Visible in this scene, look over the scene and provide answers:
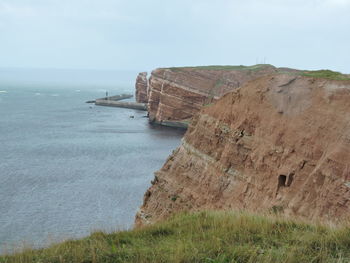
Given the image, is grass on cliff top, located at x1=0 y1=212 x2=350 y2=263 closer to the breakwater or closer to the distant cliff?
the distant cliff

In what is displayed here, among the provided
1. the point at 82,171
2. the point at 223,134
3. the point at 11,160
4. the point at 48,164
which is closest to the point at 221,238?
the point at 223,134

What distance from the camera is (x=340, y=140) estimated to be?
15133mm

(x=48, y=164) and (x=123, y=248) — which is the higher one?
(x=123, y=248)

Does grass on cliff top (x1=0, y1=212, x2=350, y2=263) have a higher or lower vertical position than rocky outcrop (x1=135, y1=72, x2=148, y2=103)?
higher

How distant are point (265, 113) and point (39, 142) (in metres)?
49.7

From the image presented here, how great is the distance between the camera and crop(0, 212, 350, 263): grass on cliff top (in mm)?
7805

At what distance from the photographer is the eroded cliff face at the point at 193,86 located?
83.4m

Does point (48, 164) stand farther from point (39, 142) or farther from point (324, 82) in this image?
point (324, 82)

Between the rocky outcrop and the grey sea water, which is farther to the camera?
the rocky outcrop

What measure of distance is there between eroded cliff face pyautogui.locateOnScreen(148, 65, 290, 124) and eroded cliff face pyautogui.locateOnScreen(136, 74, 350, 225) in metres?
60.1

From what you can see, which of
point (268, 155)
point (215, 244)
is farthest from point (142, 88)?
point (215, 244)

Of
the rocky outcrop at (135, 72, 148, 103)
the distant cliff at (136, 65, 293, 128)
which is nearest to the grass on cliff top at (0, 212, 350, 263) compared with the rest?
the distant cliff at (136, 65, 293, 128)

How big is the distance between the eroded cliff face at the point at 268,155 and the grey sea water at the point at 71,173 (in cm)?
434

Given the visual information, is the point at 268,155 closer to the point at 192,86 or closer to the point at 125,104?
the point at 192,86
